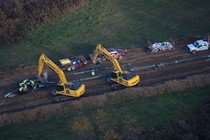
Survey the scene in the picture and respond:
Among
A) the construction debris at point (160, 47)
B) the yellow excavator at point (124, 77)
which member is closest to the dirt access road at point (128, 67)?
the construction debris at point (160, 47)

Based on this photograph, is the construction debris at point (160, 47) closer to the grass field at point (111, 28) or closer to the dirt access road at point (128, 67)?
the dirt access road at point (128, 67)

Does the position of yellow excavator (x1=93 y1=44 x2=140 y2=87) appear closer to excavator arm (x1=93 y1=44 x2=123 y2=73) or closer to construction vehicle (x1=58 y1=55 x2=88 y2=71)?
excavator arm (x1=93 y1=44 x2=123 y2=73)

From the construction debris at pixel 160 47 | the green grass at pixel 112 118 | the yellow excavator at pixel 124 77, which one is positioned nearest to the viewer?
the green grass at pixel 112 118

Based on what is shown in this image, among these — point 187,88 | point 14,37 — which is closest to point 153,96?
point 187,88

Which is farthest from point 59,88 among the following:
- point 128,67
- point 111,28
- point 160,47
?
point 111,28

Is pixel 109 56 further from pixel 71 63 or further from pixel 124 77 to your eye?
pixel 71 63

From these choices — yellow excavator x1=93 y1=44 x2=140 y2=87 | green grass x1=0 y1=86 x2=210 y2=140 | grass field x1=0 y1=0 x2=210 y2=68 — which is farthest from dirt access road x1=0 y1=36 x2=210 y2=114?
green grass x1=0 y1=86 x2=210 y2=140
